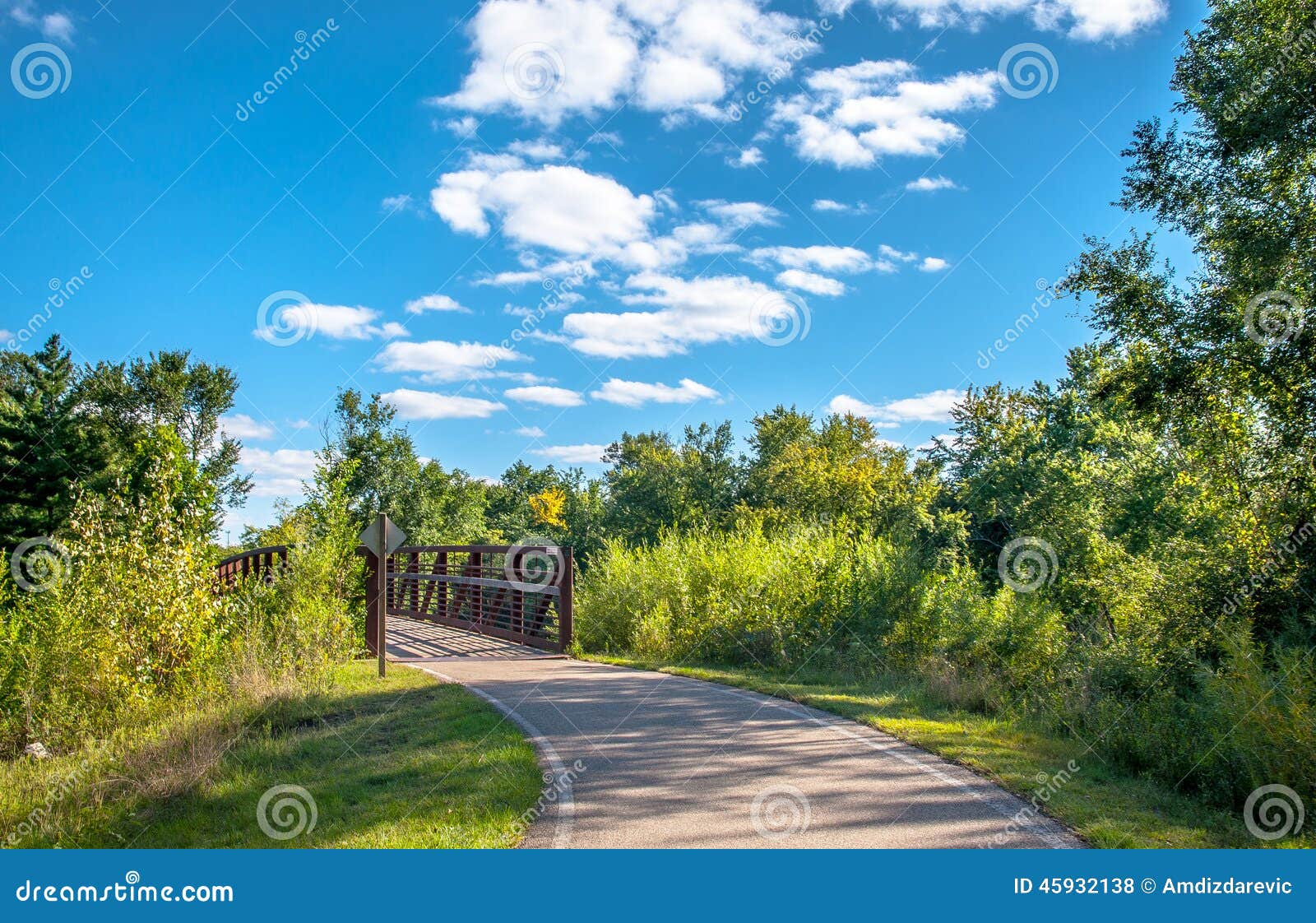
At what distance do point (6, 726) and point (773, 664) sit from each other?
10.2m

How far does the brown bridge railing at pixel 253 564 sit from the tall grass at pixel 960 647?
5628mm

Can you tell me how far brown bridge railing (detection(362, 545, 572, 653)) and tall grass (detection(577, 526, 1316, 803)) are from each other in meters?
0.88

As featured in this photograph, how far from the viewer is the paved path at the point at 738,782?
500cm

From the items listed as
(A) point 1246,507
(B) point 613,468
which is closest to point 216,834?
(A) point 1246,507

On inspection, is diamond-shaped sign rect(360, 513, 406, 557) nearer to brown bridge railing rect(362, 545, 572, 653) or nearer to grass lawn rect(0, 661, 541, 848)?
brown bridge railing rect(362, 545, 572, 653)

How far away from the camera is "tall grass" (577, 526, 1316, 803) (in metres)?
6.91

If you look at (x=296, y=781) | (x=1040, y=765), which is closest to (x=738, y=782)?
(x=1040, y=765)

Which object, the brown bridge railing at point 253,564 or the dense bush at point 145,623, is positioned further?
the brown bridge railing at point 253,564

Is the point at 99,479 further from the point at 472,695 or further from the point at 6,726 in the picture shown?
the point at 472,695

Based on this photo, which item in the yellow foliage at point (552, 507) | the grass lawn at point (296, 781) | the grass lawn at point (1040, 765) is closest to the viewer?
the grass lawn at point (1040, 765)

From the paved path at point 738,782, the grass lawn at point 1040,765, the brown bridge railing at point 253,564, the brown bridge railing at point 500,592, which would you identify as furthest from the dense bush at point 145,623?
the grass lawn at point 1040,765

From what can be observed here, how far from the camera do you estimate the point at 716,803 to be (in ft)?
18.4

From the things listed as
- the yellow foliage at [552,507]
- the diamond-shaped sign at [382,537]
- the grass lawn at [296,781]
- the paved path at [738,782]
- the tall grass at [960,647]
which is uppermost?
the yellow foliage at [552,507]

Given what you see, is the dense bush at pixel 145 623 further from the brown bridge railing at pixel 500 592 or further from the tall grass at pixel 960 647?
the tall grass at pixel 960 647
